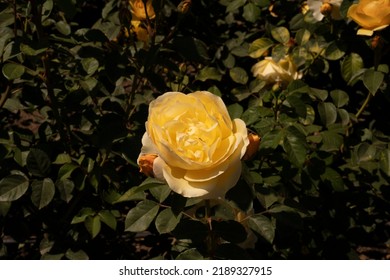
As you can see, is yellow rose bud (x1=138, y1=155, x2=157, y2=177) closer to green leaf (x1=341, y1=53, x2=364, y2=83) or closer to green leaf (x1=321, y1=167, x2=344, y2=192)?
green leaf (x1=321, y1=167, x2=344, y2=192)

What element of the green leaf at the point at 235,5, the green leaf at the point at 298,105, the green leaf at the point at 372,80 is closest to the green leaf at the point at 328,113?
the green leaf at the point at 372,80

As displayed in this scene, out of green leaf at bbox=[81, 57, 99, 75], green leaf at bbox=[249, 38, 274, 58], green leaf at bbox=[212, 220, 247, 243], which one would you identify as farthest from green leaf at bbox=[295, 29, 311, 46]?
green leaf at bbox=[212, 220, 247, 243]

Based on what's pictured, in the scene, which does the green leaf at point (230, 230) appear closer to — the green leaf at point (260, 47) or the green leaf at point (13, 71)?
the green leaf at point (13, 71)

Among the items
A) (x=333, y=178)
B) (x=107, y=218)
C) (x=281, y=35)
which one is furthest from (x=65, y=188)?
(x=281, y=35)

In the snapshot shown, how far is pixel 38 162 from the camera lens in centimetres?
163

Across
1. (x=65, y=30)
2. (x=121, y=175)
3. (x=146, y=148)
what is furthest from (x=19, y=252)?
(x=146, y=148)

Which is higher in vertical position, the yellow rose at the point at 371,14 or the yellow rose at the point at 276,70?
the yellow rose at the point at 371,14

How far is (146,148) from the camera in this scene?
114 cm

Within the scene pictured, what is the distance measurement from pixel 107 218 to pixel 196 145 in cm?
75

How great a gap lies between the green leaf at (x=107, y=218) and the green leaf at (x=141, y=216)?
0.98 ft

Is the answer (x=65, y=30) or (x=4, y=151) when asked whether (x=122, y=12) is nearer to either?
(x=65, y=30)

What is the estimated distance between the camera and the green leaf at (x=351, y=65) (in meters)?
1.92

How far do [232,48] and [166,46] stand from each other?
1.39ft

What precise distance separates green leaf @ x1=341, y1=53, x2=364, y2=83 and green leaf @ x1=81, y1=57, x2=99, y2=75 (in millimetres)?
919
